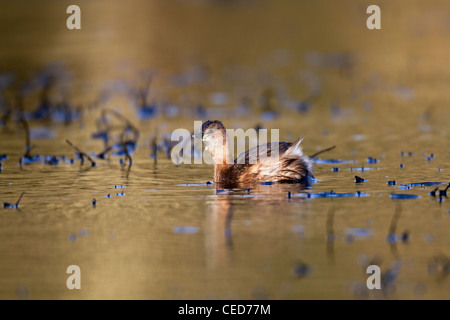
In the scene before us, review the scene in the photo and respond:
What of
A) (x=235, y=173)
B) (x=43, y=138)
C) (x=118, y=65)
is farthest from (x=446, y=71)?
(x=235, y=173)

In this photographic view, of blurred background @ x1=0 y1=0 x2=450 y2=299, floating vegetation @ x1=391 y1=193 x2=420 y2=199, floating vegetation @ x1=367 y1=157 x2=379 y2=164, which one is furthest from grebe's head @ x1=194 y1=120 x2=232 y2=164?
floating vegetation @ x1=391 y1=193 x2=420 y2=199

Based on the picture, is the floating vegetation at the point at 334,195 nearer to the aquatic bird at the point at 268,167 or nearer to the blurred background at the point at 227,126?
the blurred background at the point at 227,126

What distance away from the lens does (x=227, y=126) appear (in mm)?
16141

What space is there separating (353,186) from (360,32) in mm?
17461

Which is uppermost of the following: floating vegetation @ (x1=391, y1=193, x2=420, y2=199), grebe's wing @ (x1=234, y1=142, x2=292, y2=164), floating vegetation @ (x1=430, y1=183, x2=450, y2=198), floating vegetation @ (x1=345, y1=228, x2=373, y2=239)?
grebe's wing @ (x1=234, y1=142, x2=292, y2=164)

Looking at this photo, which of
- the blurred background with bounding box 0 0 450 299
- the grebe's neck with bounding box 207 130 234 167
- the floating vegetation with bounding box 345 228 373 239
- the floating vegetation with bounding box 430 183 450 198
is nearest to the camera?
the blurred background with bounding box 0 0 450 299

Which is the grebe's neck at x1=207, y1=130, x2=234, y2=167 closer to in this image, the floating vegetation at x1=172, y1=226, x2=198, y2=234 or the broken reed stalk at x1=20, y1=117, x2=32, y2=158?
the floating vegetation at x1=172, y1=226, x2=198, y2=234

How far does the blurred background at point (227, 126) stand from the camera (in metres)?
7.24

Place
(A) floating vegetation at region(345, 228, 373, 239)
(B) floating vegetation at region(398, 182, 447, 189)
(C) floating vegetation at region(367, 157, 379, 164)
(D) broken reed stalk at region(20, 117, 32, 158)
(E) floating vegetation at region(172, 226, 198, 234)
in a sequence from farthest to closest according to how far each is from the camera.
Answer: (D) broken reed stalk at region(20, 117, 32, 158) → (C) floating vegetation at region(367, 157, 379, 164) → (B) floating vegetation at region(398, 182, 447, 189) → (E) floating vegetation at region(172, 226, 198, 234) → (A) floating vegetation at region(345, 228, 373, 239)

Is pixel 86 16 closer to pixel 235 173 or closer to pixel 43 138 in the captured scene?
pixel 43 138

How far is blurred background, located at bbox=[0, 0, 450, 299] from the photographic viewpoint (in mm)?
7242

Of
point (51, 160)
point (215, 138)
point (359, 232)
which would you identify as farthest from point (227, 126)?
point (359, 232)

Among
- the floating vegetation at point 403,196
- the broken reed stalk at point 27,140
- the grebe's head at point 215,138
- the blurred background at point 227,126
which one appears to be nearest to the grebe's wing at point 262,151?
the grebe's head at point 215,138

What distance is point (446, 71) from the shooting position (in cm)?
2277
